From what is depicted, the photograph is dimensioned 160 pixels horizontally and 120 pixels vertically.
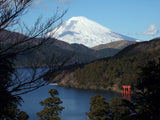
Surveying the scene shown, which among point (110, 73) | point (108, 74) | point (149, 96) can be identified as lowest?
point (149, 96)

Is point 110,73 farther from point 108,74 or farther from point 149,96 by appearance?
point 149,96

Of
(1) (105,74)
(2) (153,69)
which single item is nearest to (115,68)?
(1) (105,74)

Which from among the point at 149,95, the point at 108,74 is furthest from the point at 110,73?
the point at 149,95

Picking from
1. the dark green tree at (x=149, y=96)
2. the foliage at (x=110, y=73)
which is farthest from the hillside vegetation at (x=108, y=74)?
the dark green tree at (x=149, y=96)

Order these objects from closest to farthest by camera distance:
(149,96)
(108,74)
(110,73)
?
(149,96) < (110,73) < (108,74)

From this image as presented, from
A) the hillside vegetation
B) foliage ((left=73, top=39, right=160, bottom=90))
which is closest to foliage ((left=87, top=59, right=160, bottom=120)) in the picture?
the hillside vegetation

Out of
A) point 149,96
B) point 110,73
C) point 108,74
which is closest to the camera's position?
point 149,96

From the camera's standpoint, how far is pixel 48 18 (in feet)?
32.2

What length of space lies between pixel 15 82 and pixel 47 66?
1.33 m

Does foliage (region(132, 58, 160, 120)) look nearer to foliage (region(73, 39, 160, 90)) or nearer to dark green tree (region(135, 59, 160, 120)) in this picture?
dark green tree (region(135, 59, 160, 120))

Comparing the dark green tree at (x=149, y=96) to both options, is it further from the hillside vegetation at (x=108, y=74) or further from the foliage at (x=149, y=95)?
the hillside vegetation at (x=108, y=74)

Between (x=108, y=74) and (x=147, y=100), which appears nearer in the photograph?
(x=147, y=100)

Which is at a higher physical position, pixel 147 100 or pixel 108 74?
pixel 108 74

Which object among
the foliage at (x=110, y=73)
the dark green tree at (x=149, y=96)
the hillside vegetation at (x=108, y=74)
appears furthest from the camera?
the foliage at (x=110, y=73)
